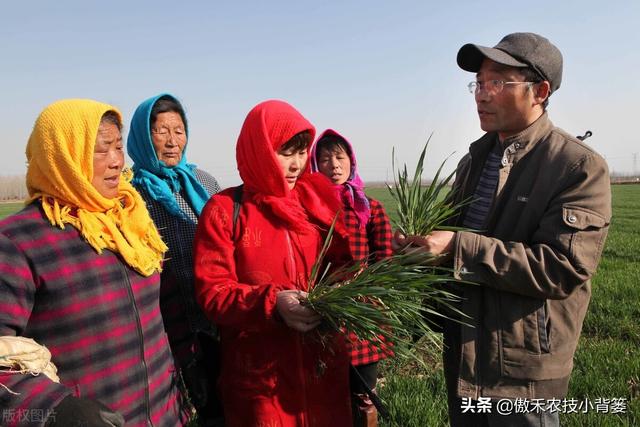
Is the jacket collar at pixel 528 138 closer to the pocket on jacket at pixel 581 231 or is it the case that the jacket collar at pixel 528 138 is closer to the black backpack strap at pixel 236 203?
the pocket on jacket at pixel 581 231

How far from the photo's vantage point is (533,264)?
1932 mm

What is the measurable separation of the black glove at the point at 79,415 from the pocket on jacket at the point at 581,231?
1.78 meters

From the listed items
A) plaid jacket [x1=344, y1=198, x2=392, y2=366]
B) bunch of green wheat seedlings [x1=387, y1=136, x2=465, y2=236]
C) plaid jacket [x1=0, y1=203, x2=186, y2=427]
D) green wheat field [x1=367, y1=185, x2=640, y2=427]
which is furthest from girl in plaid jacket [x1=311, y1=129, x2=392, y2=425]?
plaid jacket [x1=0, y1=203, x2=186, y2=427]

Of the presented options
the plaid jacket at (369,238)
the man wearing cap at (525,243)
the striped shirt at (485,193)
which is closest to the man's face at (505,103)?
the man wearing cap at (525,243)

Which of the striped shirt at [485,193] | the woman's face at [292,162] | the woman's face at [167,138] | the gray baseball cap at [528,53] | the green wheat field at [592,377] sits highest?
the gray baseball cap at [528,53]

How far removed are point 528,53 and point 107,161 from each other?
1.83m

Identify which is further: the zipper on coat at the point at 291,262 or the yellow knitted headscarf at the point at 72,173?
the zipper on coat at the point at 291,262

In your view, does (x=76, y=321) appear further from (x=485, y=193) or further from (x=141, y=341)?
(x=485, y=193)

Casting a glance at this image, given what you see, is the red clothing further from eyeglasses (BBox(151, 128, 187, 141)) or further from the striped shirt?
eyeglasses (BBox(151, 128, 187, 141))

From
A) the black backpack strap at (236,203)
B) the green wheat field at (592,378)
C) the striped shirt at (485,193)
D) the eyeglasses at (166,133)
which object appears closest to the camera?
the black backpack strap at (236,203)

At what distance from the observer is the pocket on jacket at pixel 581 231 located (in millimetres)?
1910

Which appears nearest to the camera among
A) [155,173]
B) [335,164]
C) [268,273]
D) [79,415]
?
[79,415]

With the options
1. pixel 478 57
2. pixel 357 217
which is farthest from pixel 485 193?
pixel 357 217

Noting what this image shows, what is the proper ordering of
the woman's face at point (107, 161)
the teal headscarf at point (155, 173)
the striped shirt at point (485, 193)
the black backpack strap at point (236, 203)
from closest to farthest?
the woman's face at point (107, 161) < the black backpack strap at point (236, 203) < the striped shirt at point (485, 193) < the teal headscarf at point (155, 173)
